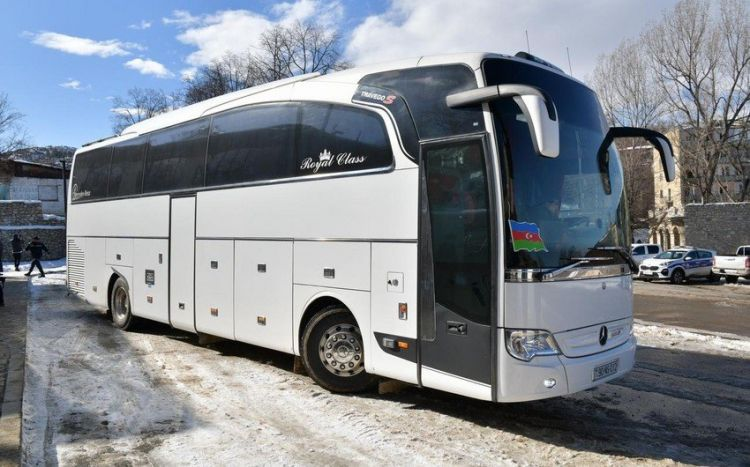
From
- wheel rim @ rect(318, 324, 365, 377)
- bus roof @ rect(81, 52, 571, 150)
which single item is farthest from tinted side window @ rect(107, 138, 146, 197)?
wheel rim @ rect(318, 324, 365, 377)

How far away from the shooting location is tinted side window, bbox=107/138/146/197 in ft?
33.9

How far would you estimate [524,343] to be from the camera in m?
4.85

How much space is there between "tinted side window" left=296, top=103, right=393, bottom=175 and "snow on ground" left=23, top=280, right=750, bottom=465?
263 centimetres

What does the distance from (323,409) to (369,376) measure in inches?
25.2

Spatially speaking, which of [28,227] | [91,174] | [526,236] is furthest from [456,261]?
[28,227]

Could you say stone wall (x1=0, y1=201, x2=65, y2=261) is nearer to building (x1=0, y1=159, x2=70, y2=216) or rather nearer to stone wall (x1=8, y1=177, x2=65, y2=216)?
building (x1=0, y1=159, x2=70, y2=216)

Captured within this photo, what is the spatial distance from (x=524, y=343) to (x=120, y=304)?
28.9ft

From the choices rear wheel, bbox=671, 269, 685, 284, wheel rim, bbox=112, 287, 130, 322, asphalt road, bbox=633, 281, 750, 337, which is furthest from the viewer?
rear wheel, bbox=671, 269, 685, 284

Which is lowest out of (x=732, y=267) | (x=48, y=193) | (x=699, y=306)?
(x=699, y=306)

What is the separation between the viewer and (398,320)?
566 centimetres

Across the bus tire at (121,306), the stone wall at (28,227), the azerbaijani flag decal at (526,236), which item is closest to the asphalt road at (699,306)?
the azerbaijani flag decal at (526,236)

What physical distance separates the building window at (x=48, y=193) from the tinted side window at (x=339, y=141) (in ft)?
158

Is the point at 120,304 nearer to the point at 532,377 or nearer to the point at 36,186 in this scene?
the point at 532,377

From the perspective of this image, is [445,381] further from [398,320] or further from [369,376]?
[369,376]
